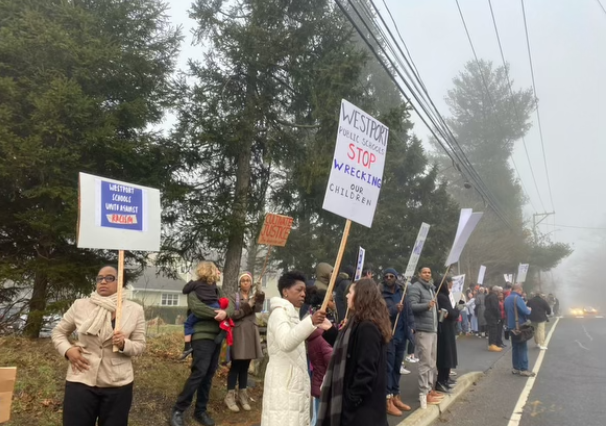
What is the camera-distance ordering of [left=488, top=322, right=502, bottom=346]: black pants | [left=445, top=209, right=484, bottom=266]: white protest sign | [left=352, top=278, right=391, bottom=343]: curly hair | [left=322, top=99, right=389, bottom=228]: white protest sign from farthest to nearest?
[left=488, top=322, right=502, bottom=346]: black pants → [left=445, top=209, right=484, bottom=266]: white protest sign → [left=322, top=99, right=389, bottom=228]: white protest sign → [left=352, top=278, right=391, bottom=343]: curly hair

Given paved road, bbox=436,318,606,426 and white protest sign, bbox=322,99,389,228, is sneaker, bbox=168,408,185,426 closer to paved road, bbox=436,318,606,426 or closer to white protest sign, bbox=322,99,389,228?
white protest sign, bbox=322,99,389,228

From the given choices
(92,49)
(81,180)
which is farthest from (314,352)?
(92,49)

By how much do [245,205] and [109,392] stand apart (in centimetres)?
758

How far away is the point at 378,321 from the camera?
362 centimetres

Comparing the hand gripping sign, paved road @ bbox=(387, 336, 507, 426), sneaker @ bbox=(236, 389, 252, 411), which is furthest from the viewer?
paved road @ bbox=(387, 336, 507, 426)

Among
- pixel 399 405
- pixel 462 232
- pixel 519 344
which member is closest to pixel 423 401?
pixel 399 405

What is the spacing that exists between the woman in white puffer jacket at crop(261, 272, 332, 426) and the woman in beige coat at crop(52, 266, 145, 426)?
1.08m

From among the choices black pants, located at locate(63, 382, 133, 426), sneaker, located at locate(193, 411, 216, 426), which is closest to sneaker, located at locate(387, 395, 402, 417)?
sneaker, located at locate(193, 411, 216, 426)

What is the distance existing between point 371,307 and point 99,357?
2.09 meters

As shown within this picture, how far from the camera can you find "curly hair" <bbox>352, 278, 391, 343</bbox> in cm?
363

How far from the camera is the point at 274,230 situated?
25.7 feet

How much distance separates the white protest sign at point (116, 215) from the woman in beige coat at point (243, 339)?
6.25ft

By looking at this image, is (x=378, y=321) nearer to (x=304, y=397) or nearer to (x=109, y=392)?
(x=304, y=397)

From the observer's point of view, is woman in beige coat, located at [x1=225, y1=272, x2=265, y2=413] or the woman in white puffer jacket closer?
the woman in white puffer jacket
